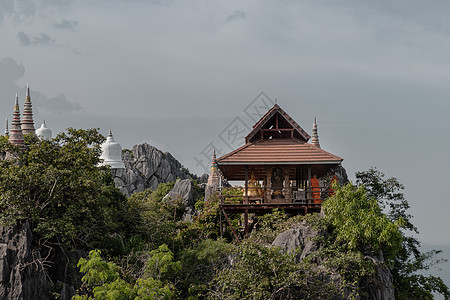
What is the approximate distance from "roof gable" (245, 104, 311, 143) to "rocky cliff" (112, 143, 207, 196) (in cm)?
3827

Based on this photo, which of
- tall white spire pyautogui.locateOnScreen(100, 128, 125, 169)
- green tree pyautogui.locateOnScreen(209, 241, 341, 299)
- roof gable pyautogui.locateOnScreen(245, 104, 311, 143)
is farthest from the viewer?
tall white spire pyautogui.locateOnScreen(100, 128, 125, 169)

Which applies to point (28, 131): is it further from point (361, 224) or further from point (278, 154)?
point (361, 224)

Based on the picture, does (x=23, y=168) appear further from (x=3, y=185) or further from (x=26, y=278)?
(x=26, y=278)

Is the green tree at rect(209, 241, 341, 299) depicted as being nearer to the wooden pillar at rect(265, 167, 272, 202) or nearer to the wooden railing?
the wooden railing

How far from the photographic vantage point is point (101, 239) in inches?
833

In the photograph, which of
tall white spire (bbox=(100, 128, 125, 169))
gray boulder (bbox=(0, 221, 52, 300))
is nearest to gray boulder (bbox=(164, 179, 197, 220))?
gray boulder (bbox=(0, 221, 52, 300))

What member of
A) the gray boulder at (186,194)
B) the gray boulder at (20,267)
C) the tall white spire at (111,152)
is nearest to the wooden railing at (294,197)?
the gray boulder at (20,267)

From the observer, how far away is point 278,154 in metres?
23.0

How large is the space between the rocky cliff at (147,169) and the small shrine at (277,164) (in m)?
38.5

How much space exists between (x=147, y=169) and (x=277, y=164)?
42.8 meters

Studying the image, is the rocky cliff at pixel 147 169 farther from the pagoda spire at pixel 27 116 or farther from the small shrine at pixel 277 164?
the small shrine at pixel 277 164

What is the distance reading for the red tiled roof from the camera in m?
22.5

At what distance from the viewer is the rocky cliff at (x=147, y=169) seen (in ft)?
204

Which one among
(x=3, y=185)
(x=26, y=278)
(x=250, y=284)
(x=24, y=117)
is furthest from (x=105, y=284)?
(x=24, y=117)
